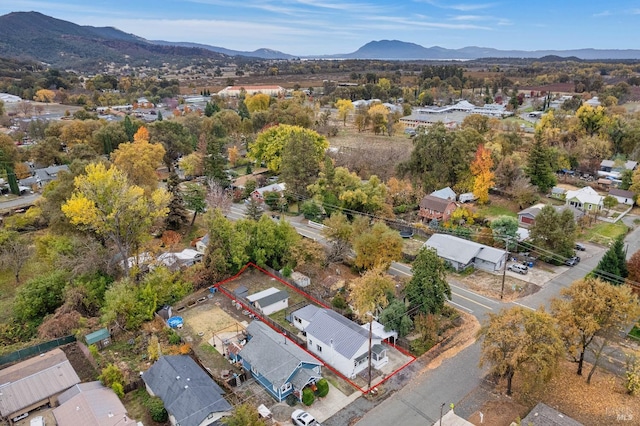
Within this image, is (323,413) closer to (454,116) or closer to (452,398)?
(452,398)

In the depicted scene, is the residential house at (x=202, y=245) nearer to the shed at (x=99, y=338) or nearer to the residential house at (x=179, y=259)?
the residential house at (x=179, y=259)

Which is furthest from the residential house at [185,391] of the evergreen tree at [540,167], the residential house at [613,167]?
the residential house at [613,167]

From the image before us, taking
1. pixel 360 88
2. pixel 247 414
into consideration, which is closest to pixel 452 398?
pixel 247 414

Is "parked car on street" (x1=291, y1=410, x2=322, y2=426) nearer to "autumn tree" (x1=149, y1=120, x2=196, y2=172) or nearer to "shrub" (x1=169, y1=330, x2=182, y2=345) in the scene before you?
"shrub" (x1=169, y1=330, x2=182, y2=345)

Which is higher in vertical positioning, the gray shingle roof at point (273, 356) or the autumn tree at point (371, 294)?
the autumn tree at point (371, 294)

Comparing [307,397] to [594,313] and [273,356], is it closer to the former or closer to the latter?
[273,356]

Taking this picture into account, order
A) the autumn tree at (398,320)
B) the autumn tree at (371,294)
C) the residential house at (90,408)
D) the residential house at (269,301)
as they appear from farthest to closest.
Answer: the residential house at (269,301) < the autumn tree at (371,294) < the autumn tree at (398,320) < the residential house at (90,408)

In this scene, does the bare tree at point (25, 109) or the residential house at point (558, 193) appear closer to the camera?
the residential house at point (558, 193)
